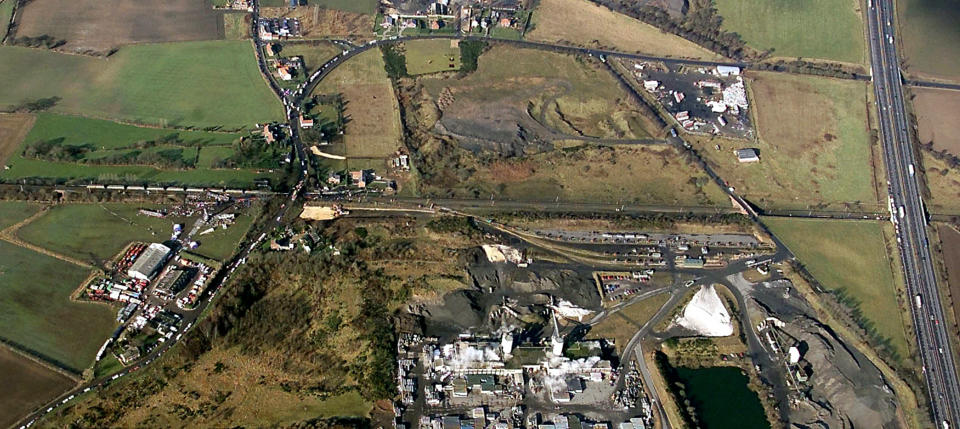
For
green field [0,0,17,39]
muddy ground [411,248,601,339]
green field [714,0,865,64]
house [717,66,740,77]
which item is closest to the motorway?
green field [714,0,865,64]

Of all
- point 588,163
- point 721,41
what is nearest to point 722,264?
point 588,163

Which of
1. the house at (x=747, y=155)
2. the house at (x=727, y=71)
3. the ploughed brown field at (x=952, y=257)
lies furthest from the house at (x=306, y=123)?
the ploughed brown field at (x=952, y=257)

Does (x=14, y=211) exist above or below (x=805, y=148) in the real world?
below

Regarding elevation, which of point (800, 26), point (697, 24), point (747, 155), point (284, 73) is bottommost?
point (747, 155)

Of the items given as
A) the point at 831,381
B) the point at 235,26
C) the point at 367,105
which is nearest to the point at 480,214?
the point at 367,105

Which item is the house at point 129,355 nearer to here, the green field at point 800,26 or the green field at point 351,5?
the green field at point 351,5

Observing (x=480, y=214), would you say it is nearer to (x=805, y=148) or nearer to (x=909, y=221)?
(x=805, y=148)

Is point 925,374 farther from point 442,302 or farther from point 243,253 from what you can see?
point 243,253

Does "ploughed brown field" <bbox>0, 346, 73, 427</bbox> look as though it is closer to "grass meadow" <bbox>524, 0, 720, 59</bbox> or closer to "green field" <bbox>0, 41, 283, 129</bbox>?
"green field" <bbox>0, 41, 283, 129</bbox>
